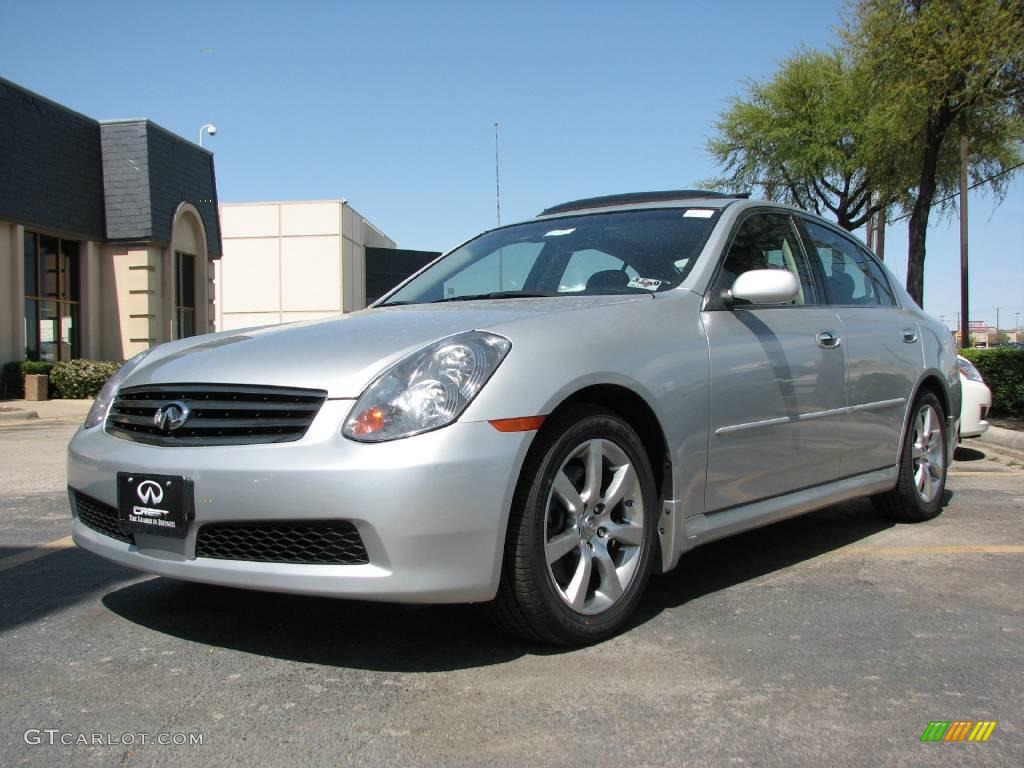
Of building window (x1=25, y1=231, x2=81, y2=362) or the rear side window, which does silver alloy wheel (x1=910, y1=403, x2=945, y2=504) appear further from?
building window (x1=25, y1=231, x2=81, y2=362)

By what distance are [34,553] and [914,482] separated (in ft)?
14.4

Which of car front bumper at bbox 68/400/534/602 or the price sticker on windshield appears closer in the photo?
car front bumper at bbox 68/400/534/602

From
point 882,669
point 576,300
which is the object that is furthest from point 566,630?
point 576,300

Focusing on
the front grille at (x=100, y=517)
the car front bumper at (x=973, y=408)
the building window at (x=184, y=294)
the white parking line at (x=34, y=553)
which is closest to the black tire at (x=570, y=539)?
the front grille at (x=100, y=517)

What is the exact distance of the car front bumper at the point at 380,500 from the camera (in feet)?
8.84

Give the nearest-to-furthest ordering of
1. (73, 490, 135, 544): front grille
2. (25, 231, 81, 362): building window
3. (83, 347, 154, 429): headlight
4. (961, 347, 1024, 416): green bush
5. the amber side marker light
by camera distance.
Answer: the amber side marker light → (73, 490, 135, 544): front grille → (83, 347, 154, 429): headlight → (961, 347, 1024, 416): green bush → (25, 231, 81, 362): building window

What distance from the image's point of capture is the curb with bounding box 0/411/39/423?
569 inches

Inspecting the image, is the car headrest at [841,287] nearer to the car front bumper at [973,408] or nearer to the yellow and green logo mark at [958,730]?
the yellow and green logo mark at [958,730]

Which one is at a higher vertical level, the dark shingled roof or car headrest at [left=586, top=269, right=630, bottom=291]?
the dark shingled roof

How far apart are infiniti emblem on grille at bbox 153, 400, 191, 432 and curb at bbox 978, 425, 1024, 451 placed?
7.70m

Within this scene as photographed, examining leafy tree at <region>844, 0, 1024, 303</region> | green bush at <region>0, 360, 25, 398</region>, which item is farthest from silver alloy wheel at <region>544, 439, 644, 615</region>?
green bush at <region>0, 360, 25, 398</region>

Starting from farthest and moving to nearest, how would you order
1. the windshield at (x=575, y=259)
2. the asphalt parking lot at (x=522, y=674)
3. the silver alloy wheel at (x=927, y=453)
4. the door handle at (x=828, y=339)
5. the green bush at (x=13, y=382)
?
the green bush at (x=13, y=382) < the silver alloy wheel at (x=927, y=453) < the door handle at (x=828, y=339) < the windshield at (x=575, y=259) < the asphalt parking lot at (x=522, y=674)

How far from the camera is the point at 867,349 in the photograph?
4.62 metres

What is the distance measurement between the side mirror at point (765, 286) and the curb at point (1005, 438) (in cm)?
591
